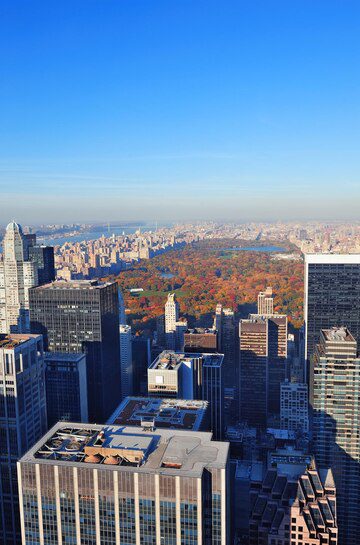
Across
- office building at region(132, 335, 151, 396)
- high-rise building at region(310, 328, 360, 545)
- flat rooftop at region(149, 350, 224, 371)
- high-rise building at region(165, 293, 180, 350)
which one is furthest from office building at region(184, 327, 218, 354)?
high-rise building at region(310, 328, 360, 545)

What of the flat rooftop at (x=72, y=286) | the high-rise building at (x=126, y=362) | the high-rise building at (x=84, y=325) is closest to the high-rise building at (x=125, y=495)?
the high-rise building at (x=84, y=325)

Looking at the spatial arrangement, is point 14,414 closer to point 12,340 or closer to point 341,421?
point 12,340

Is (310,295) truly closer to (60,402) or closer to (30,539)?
(60,402)

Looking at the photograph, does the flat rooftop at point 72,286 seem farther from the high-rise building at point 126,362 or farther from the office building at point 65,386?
the high-rise building at point 126,362

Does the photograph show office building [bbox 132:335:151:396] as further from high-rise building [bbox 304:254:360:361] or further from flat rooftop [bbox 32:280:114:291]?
high-rise building [bbox 304:254:360:361]

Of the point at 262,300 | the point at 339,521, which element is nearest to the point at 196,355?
the point at 339,521

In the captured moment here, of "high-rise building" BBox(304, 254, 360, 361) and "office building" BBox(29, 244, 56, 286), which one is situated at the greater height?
"office building" BBox(29, 244, 56, 286)
